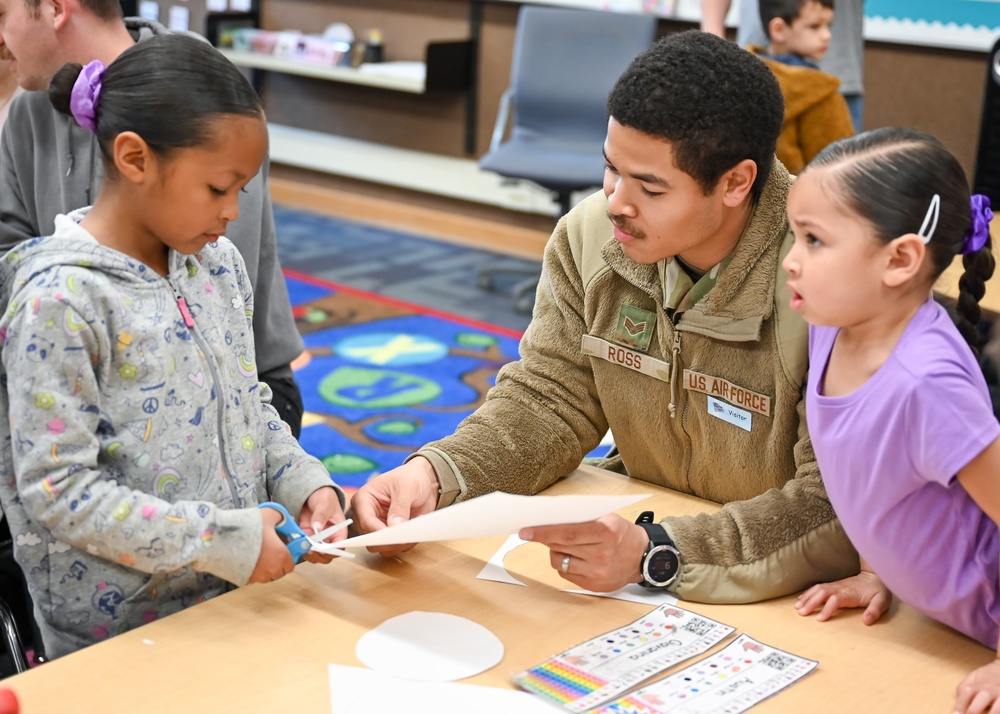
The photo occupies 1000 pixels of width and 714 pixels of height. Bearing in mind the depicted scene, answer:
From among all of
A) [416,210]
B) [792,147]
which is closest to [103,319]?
[792,147]

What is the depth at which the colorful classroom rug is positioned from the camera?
329cm

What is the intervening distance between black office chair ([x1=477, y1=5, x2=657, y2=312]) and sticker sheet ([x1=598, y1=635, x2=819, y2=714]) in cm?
331

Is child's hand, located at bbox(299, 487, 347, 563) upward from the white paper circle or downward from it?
upward

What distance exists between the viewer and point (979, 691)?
3.51ft

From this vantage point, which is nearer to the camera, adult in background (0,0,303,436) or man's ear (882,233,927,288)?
man's ear (882,233,927,288)

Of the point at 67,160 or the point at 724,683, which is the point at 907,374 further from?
the point at 67,160

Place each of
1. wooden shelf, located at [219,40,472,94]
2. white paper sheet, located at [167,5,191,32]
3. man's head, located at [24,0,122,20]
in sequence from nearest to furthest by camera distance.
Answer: man's head, located at [24,0,122,20] < wooden shelf, located at [219,40,472,94] < white paper sheet, located at [167,5,191,32]

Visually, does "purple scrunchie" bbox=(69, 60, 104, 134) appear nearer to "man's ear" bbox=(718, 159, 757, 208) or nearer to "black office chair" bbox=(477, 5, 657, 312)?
"man's ear" bbox=(718, 159, 757, 208)

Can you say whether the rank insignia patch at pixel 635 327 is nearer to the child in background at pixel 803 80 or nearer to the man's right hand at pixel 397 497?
the man's right hand at pixel 397 497

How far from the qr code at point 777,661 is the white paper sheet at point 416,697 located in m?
0.24

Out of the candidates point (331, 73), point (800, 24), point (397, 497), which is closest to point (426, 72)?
point (331, 73)

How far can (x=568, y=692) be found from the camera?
1.05 metres

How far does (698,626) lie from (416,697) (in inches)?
12.8

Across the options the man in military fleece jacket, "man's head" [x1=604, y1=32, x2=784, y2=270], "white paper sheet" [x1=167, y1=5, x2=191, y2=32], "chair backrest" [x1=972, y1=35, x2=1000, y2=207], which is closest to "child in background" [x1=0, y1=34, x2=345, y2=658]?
the man in military fleece jacket
